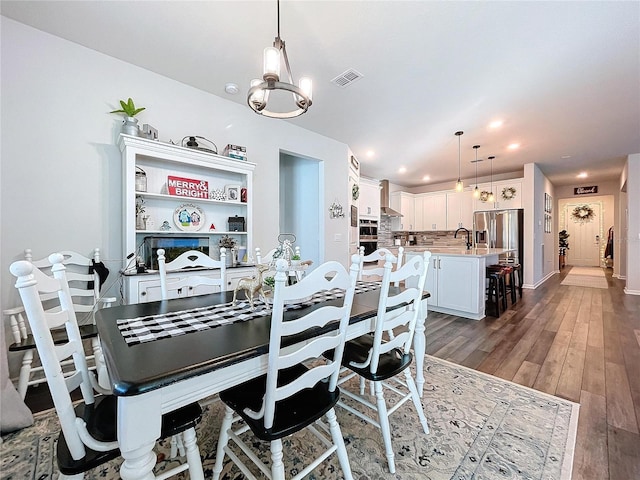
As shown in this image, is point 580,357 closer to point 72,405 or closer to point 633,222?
point 72,405

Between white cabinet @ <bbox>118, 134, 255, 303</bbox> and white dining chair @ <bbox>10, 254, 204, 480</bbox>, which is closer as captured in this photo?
white dining chair @ <bbox>10, 254, 204, 480</bbox>

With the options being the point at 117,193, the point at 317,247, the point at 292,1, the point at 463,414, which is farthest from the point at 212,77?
the point at 463,414

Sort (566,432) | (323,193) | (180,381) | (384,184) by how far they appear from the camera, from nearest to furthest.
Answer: (180,381)
(566,432)
(323,193)
(384,184)

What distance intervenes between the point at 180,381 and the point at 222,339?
0.75 ft

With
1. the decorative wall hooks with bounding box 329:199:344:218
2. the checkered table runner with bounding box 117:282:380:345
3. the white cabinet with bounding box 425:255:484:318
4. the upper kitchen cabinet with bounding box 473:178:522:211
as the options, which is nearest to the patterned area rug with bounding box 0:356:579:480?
the checkered table runner with bounding box 117:282:380:345

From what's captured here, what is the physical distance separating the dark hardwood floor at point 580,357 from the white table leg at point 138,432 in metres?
1.84

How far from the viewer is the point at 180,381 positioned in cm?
81

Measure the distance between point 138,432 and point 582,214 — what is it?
13221mm

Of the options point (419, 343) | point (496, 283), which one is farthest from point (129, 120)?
point (496, 283)

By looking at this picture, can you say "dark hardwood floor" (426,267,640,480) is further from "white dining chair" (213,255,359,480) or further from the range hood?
the range hood

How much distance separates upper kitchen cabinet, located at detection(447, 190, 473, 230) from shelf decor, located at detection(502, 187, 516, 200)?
68 centimetres

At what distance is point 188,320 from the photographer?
4.10 ft

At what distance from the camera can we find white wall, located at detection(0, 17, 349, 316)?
79.7 inches

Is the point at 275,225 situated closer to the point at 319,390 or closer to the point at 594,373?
the point at 319,390
